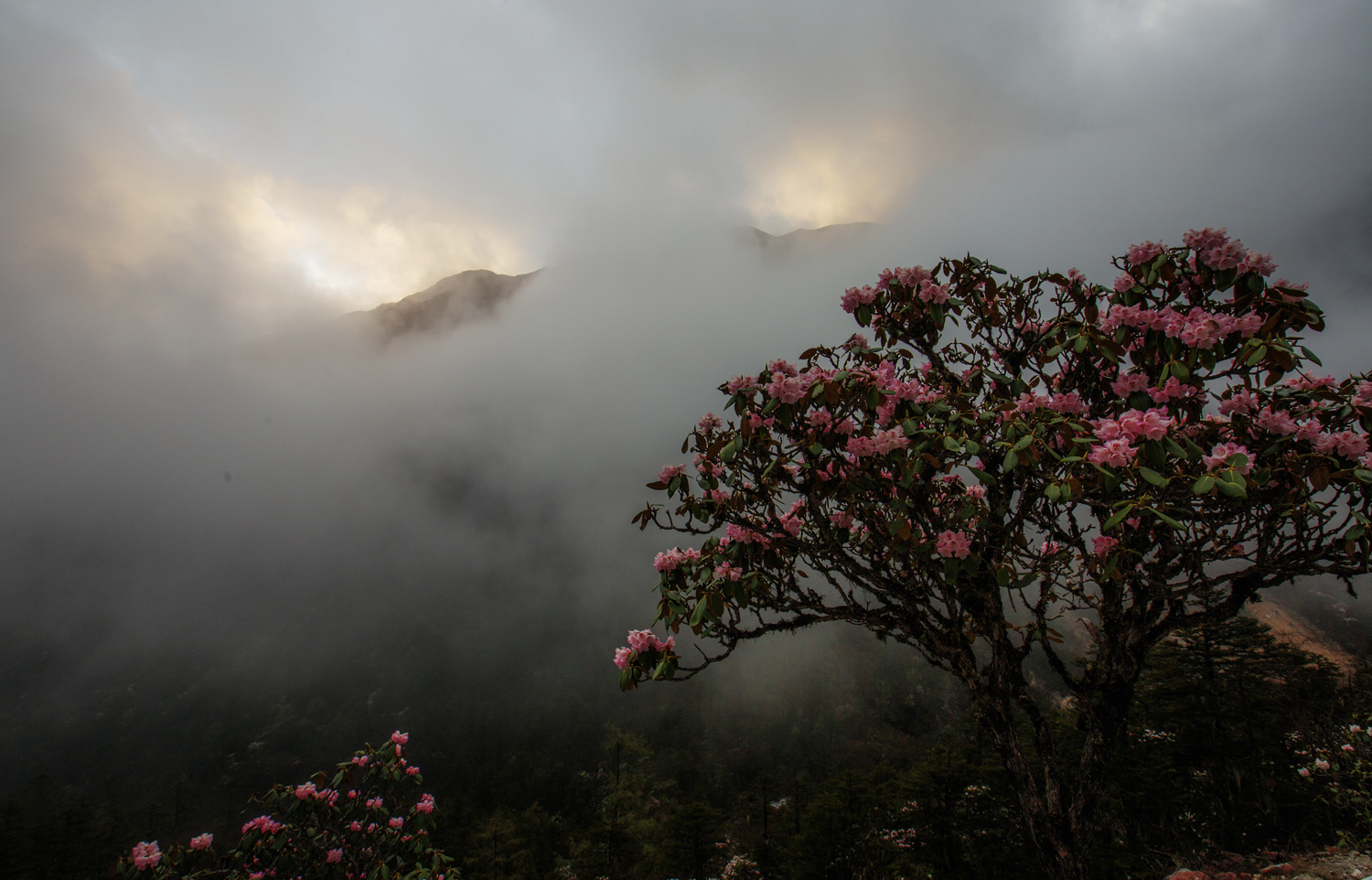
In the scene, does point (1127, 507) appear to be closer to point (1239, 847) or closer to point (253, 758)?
point (1239, 847)

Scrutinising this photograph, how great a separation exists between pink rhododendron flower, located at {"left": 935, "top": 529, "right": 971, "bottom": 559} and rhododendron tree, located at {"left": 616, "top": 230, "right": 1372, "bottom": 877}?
0.04 ft

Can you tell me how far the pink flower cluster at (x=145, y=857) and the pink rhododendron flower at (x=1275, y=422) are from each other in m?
10.6

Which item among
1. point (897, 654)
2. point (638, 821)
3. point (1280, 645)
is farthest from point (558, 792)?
point (1280, 645)

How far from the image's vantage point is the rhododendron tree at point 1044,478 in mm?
3020

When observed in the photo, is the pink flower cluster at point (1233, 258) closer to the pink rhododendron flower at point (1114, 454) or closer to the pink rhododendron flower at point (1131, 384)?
the pink rhododendron flower at point (1131, 384)

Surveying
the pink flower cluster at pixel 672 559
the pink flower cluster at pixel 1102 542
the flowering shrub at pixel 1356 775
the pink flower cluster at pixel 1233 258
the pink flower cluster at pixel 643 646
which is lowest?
the flowering shrub at pixel 1356 775

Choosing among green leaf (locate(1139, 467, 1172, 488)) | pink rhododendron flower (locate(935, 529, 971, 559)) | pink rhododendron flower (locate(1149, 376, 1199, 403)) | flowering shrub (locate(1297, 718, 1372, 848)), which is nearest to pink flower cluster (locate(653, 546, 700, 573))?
pink rhododendron flower (locate(935, 529, 971, 559))

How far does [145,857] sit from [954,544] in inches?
359

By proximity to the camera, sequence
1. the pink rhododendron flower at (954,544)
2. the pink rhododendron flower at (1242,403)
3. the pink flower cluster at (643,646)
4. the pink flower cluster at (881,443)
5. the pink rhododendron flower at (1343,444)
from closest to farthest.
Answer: the pink rhododendron flower at (1343,444) < the pink rhododendron flower at (1242,403) < the pink rhododendron flower at (954,544) < the pink flower cluster at (881,443) < the pink flower cluster at (643,646)

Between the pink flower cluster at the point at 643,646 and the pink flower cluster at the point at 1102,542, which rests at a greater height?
the pink flower cluster at the point at 643,646

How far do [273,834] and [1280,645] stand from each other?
126ft

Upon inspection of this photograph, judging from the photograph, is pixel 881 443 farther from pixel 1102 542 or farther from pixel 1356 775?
pixel 1356 775

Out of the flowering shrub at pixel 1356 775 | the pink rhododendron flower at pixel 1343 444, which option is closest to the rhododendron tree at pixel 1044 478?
the pink rhododendron flower at pixel 1343 444

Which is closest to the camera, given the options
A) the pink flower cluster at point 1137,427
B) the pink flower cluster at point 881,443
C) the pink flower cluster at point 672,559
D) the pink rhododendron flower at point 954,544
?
the pink flower cluster at point 1137,427
